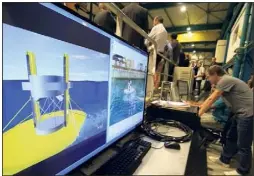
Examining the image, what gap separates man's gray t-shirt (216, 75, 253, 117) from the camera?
6.38ft

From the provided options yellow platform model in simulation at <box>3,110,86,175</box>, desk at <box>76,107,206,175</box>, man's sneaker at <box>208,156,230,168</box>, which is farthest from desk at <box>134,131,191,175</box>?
man's sneaker at <box>208,156,230,168</box>

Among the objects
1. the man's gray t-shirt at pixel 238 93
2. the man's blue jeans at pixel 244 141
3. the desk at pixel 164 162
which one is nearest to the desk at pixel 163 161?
the desk at pixel 164 162

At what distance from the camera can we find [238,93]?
197 centimetres

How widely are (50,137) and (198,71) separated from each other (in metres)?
5.95

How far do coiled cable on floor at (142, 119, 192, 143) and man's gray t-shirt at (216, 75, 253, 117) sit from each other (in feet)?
3.91

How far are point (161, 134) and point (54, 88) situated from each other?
703 millimetres

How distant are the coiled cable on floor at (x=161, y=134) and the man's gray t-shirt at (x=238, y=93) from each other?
3.91ft

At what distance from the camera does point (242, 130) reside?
2.01 metres

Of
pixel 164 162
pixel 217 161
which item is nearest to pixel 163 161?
pixel 164 162

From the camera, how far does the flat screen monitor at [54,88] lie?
33 cm

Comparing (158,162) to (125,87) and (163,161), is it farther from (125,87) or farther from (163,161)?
(125,87)

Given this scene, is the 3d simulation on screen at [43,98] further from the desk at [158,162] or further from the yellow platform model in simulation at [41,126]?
the desk at [158,162]

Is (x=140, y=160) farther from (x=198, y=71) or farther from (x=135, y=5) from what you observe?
(x=198, y=71)

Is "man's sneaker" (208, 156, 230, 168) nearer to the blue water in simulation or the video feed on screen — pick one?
the video feed on screen
